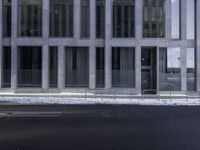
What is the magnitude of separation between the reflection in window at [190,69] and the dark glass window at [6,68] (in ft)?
71.5

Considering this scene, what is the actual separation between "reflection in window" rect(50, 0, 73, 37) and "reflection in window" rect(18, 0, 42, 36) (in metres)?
1.58

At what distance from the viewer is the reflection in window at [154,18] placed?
50.3 metres

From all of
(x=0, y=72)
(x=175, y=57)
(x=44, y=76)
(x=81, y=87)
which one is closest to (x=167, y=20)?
(x=175, y=57)

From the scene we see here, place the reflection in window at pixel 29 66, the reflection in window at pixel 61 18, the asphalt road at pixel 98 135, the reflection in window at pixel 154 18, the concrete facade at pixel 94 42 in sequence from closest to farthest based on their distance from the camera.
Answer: the asphalt road at pixel 98 135
the concrete facade at pixel 94 42
the reflection in window at pixel 29 66
the reflection in window at pixel 154 18
the reflection in window at pixel 61 18

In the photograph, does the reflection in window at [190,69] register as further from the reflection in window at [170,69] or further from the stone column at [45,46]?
the stone column at [45,46]

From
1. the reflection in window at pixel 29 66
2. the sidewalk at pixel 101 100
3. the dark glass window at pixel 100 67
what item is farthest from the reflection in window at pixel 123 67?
the reflection in window at pixel 29 66

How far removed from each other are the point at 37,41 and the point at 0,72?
5768mm

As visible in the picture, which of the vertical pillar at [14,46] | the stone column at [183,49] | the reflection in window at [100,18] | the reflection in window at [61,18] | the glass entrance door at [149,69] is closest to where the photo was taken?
the vertical pillar at [14,46]

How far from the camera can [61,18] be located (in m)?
50.8

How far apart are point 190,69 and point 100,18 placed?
12.7 meters

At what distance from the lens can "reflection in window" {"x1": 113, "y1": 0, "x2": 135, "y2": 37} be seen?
5038cm

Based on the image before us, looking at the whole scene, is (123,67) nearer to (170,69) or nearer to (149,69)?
(149,69)

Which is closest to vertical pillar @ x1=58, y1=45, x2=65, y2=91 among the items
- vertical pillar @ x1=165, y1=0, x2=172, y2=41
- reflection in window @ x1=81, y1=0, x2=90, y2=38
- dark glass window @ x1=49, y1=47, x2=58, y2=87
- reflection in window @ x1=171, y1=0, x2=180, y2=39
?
dark glass window @ x1=49, y1=47, x2=58, y2=87

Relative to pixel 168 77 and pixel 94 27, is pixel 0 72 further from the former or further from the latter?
pixel 168 77
